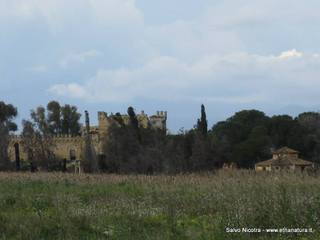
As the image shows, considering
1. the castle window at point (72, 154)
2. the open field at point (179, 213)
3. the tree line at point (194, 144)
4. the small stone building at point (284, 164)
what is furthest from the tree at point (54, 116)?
the open field at point (179, 213)

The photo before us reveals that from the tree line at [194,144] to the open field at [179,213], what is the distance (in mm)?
46343

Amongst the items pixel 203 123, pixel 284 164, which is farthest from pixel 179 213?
pixel 203 123

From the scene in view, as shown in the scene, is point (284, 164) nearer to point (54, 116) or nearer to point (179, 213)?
point (179, 213)

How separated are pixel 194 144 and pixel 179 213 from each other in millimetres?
57075

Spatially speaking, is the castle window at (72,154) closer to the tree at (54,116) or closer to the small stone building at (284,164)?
the tree at (54,116)

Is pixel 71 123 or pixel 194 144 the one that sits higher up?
pixel 71 123

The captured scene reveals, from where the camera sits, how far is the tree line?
6391cm

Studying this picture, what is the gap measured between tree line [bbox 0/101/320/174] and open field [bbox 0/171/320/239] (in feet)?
152

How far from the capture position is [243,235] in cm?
710

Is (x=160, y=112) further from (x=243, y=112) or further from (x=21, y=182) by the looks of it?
(x=21, y=182)

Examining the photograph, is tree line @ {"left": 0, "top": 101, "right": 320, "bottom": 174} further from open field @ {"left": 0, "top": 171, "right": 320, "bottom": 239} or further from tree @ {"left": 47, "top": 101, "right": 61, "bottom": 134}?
open field @ {"left": 0, "top": 171, "right": 320, "bottom": 239}

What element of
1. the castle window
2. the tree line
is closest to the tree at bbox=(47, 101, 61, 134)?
the castle window

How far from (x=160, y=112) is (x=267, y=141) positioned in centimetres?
3242

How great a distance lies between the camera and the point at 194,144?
65.9 m
